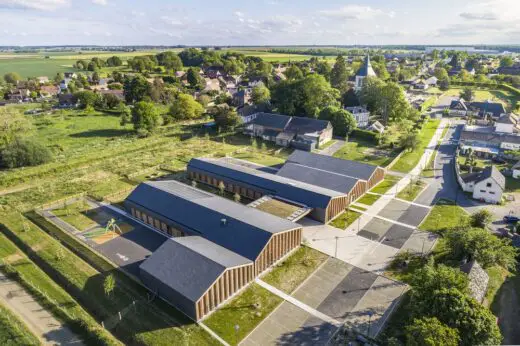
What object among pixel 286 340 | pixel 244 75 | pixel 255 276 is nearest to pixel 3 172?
pixel 255 276

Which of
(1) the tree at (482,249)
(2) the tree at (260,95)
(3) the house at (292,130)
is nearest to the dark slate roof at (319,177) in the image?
(1) the tree at (482,249)

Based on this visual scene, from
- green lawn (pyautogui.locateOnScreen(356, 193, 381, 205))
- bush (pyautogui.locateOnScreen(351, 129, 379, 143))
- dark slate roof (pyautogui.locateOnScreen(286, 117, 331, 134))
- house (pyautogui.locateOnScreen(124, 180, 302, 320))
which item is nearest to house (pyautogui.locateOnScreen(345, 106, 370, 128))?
bush (pyautogui.locateOnScreen(351, 129, 379, 143))

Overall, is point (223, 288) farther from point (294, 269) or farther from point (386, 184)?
point (386, 184)

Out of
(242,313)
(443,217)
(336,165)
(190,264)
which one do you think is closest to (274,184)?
(336,165)

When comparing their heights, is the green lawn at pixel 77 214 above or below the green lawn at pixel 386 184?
below

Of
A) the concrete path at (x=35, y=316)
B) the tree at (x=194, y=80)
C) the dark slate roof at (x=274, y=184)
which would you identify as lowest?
the concrete path at (x=35, y=316)

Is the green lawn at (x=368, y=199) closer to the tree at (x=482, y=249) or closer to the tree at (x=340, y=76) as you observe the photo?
the tree at (x=482, y=249)

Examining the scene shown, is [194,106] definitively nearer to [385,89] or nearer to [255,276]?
[385,89]
